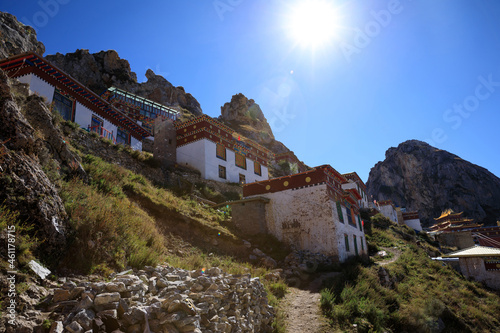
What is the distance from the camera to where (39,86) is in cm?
2205

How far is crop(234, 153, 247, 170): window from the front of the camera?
118 ft

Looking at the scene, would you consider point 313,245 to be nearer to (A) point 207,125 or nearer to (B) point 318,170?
(B) point 318,170

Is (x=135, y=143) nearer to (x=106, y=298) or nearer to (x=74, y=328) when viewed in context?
(x=106, y=298)

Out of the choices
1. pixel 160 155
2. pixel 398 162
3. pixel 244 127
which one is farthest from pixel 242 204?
pixel 398 162

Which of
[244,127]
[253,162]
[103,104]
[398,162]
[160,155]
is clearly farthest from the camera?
[398,162]

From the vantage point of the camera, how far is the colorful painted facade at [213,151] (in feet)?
104

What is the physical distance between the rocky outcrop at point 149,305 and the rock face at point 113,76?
66161 millimetres

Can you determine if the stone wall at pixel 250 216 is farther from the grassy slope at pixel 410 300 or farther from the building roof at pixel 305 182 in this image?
the grassy slope at pixel 410 300

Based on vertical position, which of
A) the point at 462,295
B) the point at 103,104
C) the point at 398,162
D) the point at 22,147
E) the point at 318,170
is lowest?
the point at 462,295

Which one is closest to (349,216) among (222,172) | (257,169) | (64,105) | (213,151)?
(222,172)

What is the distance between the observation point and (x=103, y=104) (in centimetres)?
2752

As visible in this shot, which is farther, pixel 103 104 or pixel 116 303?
pixel 103 104

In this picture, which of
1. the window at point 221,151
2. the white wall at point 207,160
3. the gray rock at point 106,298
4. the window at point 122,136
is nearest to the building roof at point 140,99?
the window at point 122,136

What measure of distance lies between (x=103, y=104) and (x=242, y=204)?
16.2 metres
